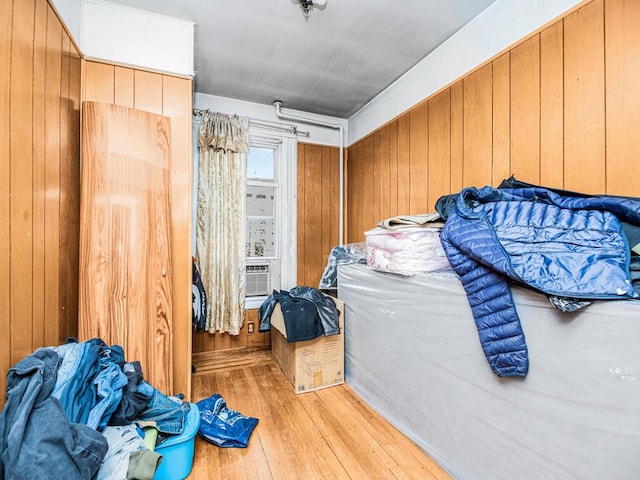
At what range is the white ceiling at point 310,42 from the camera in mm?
1899

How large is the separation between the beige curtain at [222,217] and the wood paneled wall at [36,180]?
1.16 metres

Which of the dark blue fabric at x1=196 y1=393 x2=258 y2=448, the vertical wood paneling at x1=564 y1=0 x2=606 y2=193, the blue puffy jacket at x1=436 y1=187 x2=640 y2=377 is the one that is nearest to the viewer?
the blue puffy jacket at x1=436 y1=187 x2=640 y2=377

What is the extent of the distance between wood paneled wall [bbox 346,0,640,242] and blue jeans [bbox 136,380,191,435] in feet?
6.83

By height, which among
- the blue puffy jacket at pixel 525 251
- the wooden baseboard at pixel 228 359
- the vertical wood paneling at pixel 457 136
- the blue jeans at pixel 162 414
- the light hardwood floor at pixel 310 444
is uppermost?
the vertical wood paneling at pixel 457 136

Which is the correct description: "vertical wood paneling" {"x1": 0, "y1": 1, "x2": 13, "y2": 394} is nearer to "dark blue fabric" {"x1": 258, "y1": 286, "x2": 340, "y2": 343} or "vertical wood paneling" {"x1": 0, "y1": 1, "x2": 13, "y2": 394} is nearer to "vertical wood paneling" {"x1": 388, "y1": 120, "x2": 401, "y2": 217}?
"dark blue fabric" {"x1": 258, "y1": 286, "x2": 340, "y2": 343}

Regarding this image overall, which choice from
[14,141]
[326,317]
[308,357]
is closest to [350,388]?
[308,357]

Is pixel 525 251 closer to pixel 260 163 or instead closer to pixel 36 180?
pixel 36 180

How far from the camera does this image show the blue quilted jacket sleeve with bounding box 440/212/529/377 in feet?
3.99

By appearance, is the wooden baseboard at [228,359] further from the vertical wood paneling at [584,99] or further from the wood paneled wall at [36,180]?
the vertical wood paneling at [584,99]

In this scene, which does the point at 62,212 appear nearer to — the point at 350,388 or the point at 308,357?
the point at 308,357

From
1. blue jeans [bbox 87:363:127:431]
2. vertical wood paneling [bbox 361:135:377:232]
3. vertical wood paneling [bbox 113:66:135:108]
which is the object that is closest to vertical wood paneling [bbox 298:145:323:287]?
vertical wood paneling [bbox 361:135:377:232]

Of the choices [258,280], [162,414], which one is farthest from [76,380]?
[258,280]

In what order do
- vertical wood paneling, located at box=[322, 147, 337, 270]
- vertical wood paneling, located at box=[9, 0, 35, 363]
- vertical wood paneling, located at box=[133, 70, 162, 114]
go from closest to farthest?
vertical wood paneling, located at box=[9, 0, 35, 363] < vertical wood paneling, located at box=[133, 70, 162, 114] < vertical wood paneling, located at box=[322, 147, 337, 270]

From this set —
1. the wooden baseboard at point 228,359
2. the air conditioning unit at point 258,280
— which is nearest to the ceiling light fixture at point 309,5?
the air conditioning unit at point 258,280
